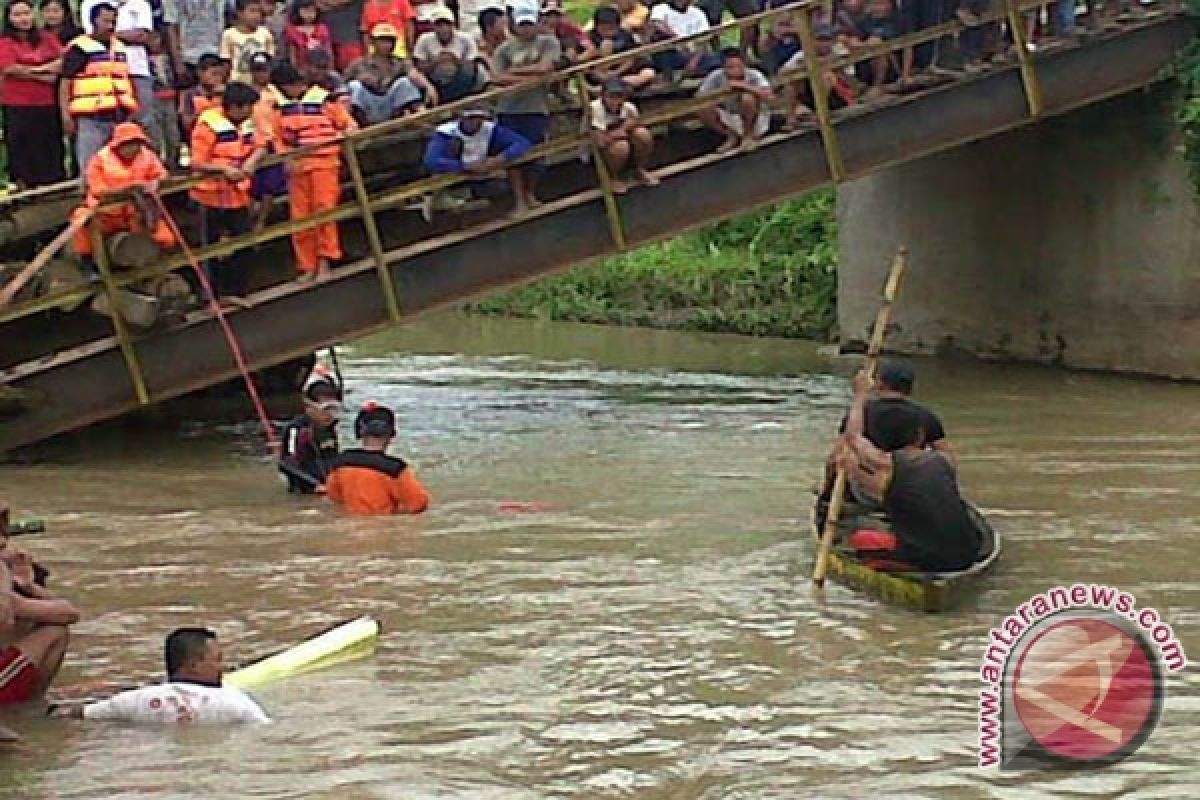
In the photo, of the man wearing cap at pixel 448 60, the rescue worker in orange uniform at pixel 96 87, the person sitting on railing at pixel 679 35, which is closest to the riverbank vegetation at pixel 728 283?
the person sitting on railing at pixel 679 35

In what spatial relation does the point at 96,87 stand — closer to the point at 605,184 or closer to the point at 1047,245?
the point at 605,184

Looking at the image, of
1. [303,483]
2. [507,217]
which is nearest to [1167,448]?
[507,217]

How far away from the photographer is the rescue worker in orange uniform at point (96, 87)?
14.6 meters

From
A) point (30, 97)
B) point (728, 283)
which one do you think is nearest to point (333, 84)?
point (30, 97)

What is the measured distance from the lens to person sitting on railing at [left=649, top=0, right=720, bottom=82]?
1692 centimetres

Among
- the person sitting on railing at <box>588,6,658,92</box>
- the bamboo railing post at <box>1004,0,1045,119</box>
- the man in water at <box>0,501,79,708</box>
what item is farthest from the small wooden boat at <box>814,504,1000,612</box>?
the bamboo railing post at <box>1004,0,1045,119</box>

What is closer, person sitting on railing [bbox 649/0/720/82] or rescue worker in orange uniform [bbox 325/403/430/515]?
rescue worker in orange uniform [bbox 325/403/430/515]

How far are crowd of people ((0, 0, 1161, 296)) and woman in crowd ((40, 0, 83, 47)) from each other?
13mm

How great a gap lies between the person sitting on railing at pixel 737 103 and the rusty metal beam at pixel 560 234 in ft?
0.50

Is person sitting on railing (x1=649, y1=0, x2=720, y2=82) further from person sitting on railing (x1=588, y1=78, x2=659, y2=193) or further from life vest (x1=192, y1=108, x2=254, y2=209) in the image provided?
life vest (x1=192, y1=108, x2=254, y2=209)

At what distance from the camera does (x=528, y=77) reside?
50.5ft

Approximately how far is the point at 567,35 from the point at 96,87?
402cm

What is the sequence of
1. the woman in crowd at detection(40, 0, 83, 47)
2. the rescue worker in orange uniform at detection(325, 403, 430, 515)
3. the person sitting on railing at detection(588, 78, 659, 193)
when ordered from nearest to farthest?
the rescue worker in orange uniform at detection(325, 403, 430, 515) → the woman in crowd at detection(40, 0, 83, 47) → the person sitting on railing at detection(588, 78, 659, 193)

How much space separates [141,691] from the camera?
858 cm
